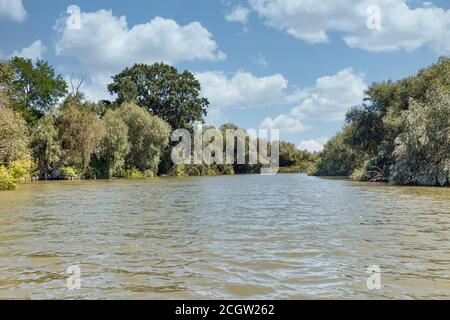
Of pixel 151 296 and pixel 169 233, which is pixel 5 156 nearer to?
pixel 169 233

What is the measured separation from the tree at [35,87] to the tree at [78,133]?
10.7ft

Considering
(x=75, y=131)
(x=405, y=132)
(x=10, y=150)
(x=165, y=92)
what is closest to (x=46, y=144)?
(x=75, y=131)

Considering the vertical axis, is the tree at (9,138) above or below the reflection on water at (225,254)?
above

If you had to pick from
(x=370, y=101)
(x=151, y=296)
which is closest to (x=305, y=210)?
(x=151, y=296)

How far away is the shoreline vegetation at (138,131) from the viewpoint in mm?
30047

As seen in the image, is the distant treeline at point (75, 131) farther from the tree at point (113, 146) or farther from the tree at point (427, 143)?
the tree at point (427, 143)

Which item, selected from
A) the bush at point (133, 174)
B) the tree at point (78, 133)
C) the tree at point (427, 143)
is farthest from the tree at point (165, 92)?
the tree at point (427, 143)

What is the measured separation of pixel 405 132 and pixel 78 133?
2946 centimetres

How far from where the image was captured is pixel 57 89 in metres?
48.5

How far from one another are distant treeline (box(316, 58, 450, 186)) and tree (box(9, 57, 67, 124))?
31662 mm

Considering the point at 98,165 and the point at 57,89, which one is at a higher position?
the point at 57,89

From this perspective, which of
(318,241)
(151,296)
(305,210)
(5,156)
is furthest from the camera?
(5,156)

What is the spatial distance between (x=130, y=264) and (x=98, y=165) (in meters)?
42.3

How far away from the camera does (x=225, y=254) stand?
26.1ft
